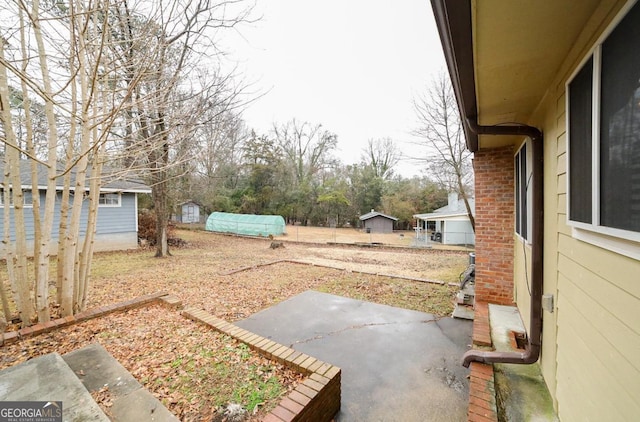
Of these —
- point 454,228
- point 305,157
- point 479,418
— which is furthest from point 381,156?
point 479,418

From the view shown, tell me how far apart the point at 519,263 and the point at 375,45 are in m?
5.43

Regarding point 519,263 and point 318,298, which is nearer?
point 519,263

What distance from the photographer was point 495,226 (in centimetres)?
424

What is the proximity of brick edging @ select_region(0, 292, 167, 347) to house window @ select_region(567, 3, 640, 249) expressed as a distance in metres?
5.17

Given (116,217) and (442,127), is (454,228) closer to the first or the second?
(442,127)

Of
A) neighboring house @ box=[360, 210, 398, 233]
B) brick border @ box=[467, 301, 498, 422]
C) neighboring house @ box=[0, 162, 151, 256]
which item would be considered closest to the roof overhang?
brick border @ box=[467, 301, 498, 422]

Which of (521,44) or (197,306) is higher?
(521,44)

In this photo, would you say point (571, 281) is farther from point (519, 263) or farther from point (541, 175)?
point (519, 263)

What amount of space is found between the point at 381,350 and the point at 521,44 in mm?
3151

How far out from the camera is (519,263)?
368 centimetres

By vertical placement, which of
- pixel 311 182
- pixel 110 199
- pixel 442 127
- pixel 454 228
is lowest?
pixel 454 228

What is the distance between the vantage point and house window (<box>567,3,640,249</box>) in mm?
1011

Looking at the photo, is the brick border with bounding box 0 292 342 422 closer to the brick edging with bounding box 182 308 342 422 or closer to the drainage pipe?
the brick edging with bounding box 182 308 342 422

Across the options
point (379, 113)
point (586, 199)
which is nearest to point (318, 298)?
point (586, 199)
